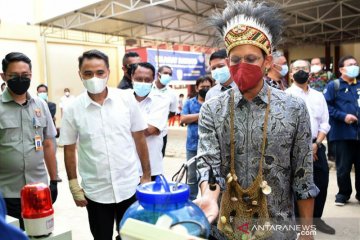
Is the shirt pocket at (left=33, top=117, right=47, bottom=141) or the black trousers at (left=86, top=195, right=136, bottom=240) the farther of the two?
the shirt pocket at (left=33, top=117, right=47, bottom=141)

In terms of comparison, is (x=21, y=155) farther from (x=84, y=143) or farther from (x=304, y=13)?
(x=304, y=13)

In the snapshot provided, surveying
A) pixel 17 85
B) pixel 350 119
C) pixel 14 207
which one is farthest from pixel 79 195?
pixel 350 119

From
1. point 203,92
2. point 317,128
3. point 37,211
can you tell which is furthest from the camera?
point 203,92

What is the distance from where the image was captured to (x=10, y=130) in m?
2.21

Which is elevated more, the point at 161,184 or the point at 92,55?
the point at 92,55

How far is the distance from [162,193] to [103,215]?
5.34 ft

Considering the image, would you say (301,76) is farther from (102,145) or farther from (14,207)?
(14,207)

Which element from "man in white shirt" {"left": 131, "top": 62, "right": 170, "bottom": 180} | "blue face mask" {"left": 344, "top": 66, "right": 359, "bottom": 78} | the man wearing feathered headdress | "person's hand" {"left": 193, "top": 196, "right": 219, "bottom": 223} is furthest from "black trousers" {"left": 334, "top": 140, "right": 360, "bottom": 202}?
"person's hand" {"left": 193, "top": 196, "right": 219, "bottom": 223}

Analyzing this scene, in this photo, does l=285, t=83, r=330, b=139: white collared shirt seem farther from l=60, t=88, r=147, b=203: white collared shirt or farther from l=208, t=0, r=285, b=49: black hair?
l=208, t=0, r=285, b=49: black hair

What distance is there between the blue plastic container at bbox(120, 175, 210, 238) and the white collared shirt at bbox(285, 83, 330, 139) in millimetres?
2733

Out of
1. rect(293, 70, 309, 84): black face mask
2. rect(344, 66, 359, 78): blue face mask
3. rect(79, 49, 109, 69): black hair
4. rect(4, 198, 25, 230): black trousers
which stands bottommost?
rect(4, 198, 25, 230): black trousers

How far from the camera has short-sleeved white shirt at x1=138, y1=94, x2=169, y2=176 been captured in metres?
2.95

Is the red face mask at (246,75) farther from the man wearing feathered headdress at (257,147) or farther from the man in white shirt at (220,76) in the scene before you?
the man in white shirt at (220,76)

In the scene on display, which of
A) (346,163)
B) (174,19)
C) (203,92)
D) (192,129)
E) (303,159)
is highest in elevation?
(174,19)
